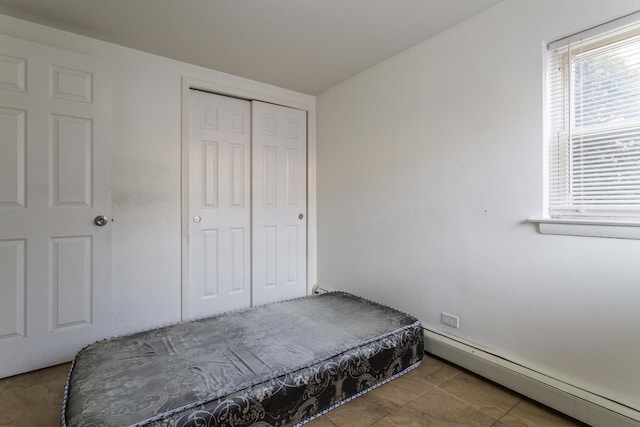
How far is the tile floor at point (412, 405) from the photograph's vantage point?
4.94 ft

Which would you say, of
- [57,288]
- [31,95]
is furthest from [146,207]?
[31,95]

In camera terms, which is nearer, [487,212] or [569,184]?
[569,184]

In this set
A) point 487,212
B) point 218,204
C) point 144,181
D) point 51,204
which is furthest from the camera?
point 218,204

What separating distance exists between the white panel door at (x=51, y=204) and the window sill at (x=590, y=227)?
277 centimetres

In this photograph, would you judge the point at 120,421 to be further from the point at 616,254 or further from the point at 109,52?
the point at 109,52

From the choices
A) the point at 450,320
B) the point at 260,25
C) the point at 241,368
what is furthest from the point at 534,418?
the point at 260,25

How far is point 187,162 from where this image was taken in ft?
8.40

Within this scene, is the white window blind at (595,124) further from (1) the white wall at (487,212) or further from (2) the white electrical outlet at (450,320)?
(2) the white electrical outlet at (450,320)

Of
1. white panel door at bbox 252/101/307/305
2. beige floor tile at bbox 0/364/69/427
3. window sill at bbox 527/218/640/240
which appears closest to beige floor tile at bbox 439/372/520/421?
window sill at bbox 527/218/640/240

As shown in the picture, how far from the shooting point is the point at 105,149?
216 cm

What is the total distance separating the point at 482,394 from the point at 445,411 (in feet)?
0.97

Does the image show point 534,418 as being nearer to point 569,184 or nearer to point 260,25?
point 569,184

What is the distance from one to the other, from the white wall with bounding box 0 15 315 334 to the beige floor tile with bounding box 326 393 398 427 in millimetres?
1614

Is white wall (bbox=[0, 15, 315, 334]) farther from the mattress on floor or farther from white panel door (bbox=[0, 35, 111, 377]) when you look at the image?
the mattress on floor
